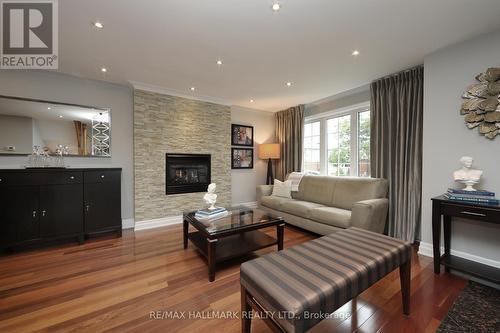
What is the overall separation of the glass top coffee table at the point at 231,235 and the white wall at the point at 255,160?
6.81 ft

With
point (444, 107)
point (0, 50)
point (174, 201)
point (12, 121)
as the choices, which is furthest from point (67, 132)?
point (444, 107)

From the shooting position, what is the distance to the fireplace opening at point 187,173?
379 cm

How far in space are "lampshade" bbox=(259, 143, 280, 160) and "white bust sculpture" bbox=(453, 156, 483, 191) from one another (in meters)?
3.23

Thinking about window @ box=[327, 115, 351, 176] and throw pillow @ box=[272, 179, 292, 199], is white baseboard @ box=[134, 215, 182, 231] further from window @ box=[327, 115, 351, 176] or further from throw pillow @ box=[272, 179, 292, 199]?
window @ box=[327, 115, 351, 176]

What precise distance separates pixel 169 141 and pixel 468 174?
4113mm

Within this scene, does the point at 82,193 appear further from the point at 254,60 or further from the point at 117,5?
the point at 254,60

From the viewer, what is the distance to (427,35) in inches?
81.6

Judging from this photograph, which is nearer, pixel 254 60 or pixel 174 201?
pixel 254 60

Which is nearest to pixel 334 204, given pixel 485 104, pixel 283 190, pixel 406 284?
pixel 283 190

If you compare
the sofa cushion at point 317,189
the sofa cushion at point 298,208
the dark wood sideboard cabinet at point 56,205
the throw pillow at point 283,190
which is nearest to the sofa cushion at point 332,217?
the sofa cushion at point 298,208

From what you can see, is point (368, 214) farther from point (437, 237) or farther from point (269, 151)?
point (269, 151)

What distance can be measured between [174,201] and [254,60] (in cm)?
279

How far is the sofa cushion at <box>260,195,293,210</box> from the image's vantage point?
3.74 m

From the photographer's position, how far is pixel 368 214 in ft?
8.27
